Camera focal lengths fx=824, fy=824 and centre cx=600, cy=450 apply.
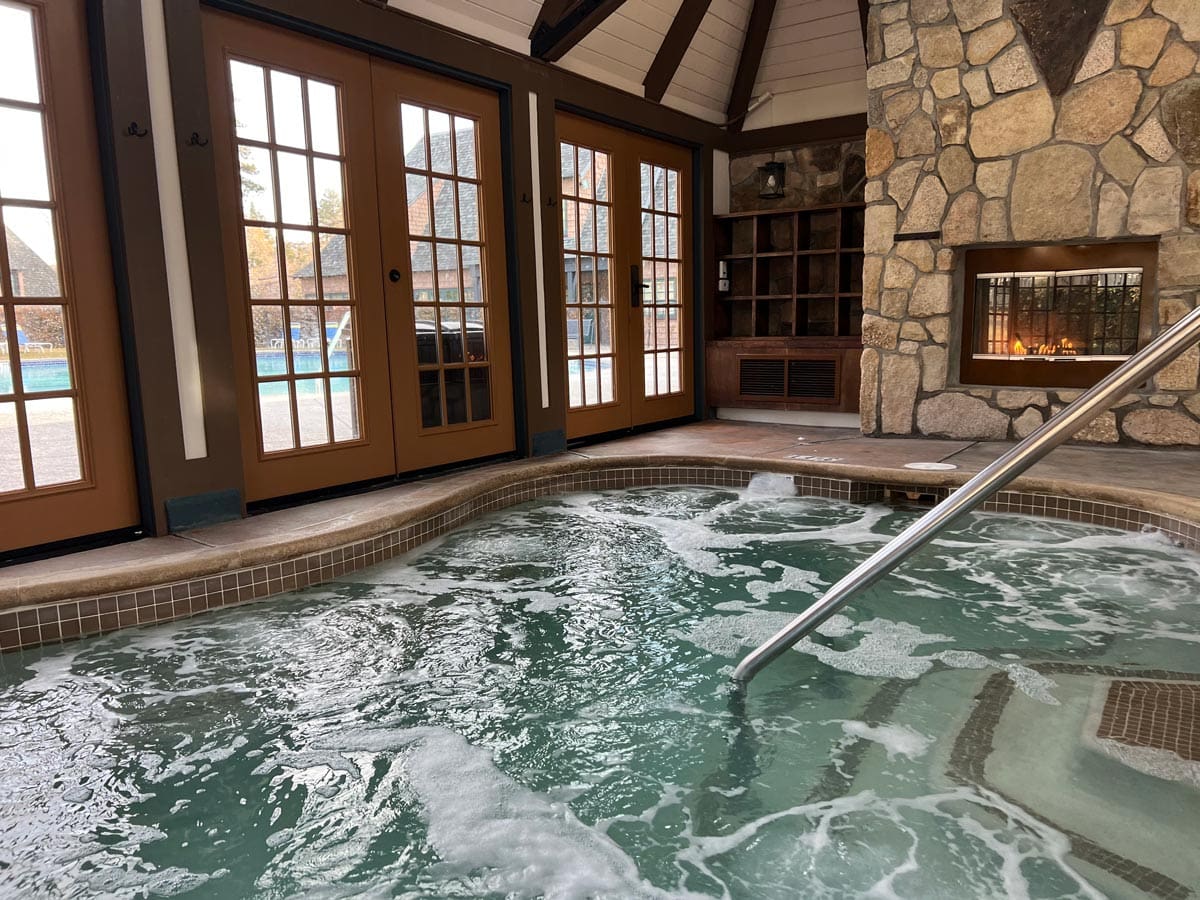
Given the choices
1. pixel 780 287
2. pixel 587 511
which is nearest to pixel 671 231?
pixel 780 287

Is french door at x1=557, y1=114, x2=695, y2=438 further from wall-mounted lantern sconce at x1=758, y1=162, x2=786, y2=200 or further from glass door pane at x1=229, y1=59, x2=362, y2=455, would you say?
glass door pane at x1=229, y1=59, x2=362, y2=455

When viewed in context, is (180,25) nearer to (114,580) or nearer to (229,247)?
(229,247)

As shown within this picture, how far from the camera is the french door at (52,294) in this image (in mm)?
2920

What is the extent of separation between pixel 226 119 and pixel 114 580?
1962 millimetres

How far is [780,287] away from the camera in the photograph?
6441mm

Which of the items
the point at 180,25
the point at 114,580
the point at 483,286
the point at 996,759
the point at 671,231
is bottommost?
the point at 996,759

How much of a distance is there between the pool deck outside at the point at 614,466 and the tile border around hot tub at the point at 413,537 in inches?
1.1

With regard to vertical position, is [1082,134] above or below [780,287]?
above

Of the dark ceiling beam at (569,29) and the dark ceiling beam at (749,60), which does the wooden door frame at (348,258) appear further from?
the dark ceiling beam at (749,60)

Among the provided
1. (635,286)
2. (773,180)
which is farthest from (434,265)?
(773,180)

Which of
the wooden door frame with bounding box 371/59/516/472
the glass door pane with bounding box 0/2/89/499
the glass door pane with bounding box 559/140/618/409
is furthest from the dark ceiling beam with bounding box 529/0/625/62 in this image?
the glass door pane with bounding box 0/2/89/499

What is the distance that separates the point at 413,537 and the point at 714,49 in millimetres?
4248

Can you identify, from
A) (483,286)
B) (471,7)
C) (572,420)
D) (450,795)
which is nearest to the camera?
(450,795)

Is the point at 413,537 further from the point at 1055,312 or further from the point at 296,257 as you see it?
the point at 1055,312
